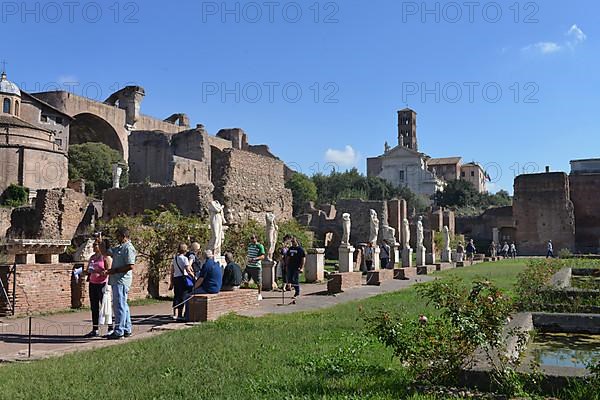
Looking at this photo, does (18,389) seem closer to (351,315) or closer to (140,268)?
(351,315)

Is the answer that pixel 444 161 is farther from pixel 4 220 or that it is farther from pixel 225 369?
pixel 225 369

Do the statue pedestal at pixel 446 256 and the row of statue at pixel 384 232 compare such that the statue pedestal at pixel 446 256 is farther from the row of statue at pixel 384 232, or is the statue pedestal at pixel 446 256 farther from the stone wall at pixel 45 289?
the stone wall at pixel 45 289

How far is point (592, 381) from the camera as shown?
4168mm

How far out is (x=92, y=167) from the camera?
192ft

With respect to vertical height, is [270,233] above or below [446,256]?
above

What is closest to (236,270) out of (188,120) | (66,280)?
(66,280)

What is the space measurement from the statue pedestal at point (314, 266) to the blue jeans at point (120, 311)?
37.0 feet

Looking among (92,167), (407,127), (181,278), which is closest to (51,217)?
(181,278)

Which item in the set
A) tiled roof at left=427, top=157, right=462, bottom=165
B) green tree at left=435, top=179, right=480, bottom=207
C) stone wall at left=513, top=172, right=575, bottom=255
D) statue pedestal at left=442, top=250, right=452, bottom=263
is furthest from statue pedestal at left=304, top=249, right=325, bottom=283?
tiled roof at left=427, top=157, right=462, bottom=165

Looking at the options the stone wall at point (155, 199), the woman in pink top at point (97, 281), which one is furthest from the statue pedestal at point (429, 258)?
the woman in pink top at point (97, 281)

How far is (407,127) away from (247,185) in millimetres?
100668

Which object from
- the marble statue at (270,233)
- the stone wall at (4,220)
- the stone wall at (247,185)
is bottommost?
the marble statue at (270,233)

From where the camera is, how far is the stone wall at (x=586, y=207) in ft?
168

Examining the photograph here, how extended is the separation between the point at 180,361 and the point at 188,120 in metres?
85.1
